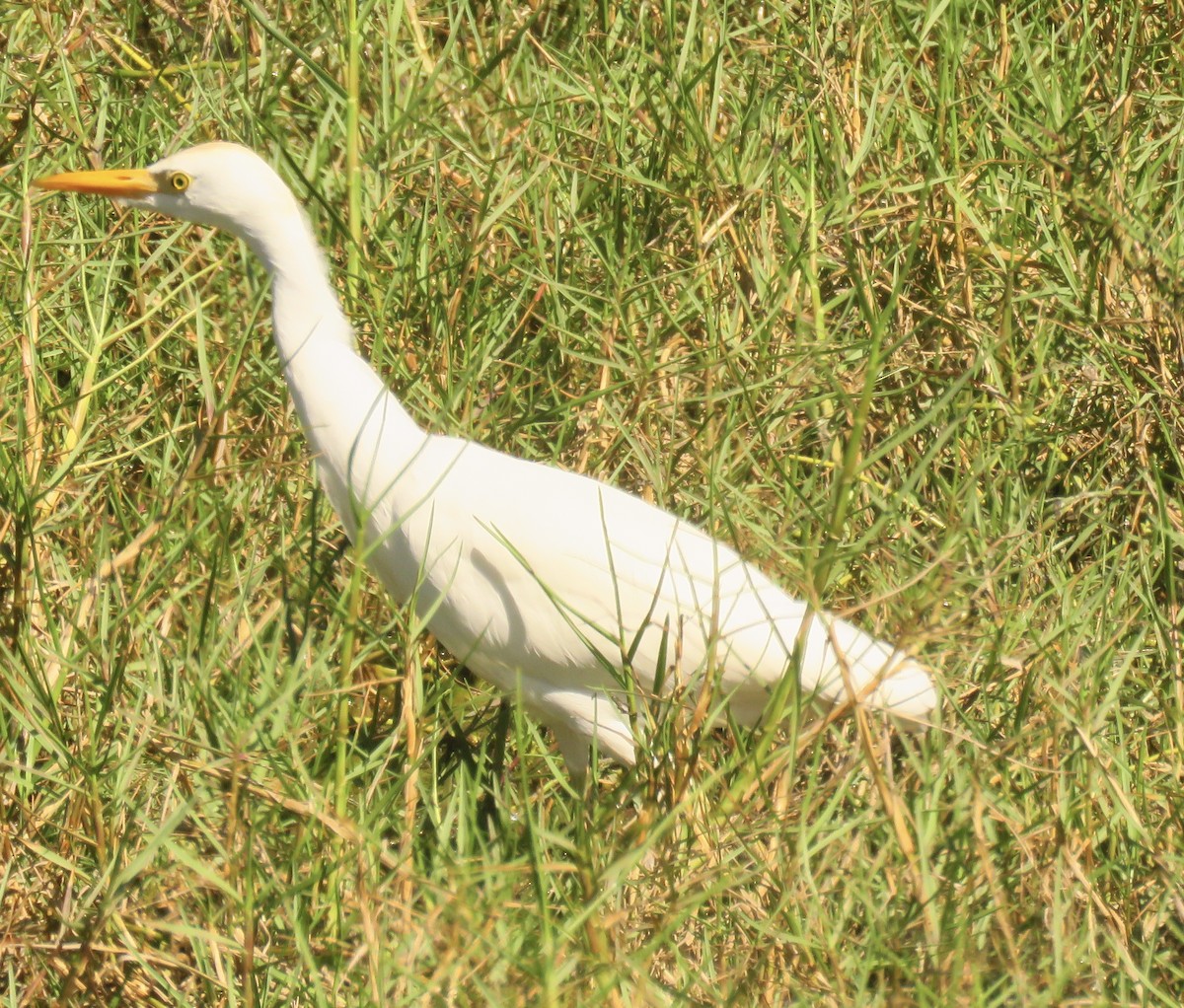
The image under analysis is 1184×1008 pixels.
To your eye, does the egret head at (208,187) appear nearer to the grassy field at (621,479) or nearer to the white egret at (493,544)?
the white egret at (493,544)

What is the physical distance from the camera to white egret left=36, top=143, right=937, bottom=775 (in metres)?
2.62

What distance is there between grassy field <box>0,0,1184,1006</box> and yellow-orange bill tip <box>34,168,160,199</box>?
0.35 feet

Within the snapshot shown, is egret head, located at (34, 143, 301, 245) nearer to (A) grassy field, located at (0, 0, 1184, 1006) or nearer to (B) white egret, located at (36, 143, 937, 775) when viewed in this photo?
(B) white egret, located at (36, 143, 937, 775)

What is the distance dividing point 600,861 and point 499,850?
0.31m

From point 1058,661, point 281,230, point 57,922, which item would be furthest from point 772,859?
point 281,230

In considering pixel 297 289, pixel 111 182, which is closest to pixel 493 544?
pixel 297 289

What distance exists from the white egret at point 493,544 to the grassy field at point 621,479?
9 centimetres

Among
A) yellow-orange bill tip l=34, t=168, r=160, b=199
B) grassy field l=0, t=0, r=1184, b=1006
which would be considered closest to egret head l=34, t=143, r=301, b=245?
yellow-orange bill tip l=34, t=168, r=160, b=199

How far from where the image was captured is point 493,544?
104 inches

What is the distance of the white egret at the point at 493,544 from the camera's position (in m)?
2.62

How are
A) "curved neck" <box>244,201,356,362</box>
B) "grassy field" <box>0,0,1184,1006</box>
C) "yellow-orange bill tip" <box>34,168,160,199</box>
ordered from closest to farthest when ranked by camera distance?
1. "grassy field" <box>0,0,1184,1006</box>
2. "curved neck" <box>244,201,356,362</box>
3. "yellow-orange bill tip" <box>34,168,160,199</box>

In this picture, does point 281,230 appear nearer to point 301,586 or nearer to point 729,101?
point 301,586

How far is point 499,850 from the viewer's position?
230 cm

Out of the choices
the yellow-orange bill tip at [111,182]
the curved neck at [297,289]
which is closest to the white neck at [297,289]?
the curved neck at [297,289]
